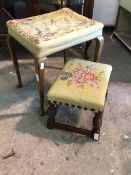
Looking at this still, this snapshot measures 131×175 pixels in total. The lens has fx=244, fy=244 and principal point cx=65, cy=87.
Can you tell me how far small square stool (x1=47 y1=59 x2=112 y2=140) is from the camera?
121 centimetres

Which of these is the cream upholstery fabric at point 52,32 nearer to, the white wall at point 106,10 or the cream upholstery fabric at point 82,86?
the cream upholstery fabric at point 82,86

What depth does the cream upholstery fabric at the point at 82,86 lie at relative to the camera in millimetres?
1210

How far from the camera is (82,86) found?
1.27m

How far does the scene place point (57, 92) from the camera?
1237mm

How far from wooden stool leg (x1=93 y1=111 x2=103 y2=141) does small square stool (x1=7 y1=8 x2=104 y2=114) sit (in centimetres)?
33

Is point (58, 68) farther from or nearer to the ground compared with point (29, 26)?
nearer to the ground

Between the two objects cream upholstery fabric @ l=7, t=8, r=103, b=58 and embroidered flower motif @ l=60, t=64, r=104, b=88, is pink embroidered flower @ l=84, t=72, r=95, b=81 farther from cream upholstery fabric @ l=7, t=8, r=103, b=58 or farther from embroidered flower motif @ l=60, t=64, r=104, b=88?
cream upholstery fabric @ l=7, t=8, r=103, b=58

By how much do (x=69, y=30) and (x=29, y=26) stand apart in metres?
0.23

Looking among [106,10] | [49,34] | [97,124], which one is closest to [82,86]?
[97,124]

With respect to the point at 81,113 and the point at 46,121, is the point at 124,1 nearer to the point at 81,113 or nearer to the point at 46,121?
the point at 81,113

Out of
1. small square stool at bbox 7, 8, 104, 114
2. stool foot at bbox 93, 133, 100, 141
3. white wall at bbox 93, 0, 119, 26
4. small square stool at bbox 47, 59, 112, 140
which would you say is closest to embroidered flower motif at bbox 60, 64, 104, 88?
small square stool at bbox 47, 59, 112, 140

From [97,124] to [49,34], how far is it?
0.53 meters

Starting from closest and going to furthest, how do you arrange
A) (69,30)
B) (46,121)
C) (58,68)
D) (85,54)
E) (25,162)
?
(25,162), (69,30), (46,121), (58,68), (85,54)

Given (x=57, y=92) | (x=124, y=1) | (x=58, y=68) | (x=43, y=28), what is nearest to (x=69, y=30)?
(x=43, y=28)
